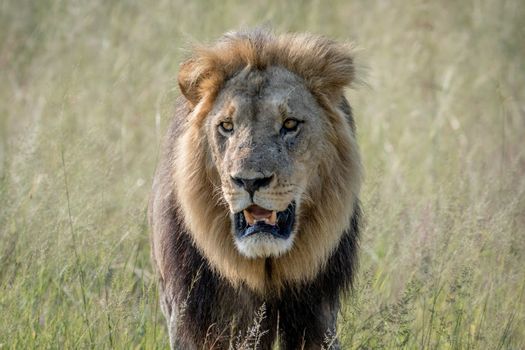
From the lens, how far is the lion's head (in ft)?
14.4

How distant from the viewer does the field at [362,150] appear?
16.7 feet

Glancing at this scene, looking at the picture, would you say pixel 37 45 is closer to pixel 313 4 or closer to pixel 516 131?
pixel 313 4

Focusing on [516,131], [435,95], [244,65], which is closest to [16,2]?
[435,95]

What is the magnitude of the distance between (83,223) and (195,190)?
1.05 metres

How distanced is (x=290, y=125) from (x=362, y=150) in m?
3.53

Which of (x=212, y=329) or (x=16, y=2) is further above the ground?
(x=16, y=2)

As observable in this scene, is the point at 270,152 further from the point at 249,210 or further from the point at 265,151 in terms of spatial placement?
the point at 249,210

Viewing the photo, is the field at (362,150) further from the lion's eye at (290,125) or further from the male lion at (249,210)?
the lion's eye at (290,125)

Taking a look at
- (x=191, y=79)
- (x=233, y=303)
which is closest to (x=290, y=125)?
(x=191, y=79)

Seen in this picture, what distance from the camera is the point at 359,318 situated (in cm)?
524

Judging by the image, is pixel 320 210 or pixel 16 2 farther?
pixel 16 2

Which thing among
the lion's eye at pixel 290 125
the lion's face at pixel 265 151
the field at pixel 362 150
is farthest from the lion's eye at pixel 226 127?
the field at pixel 362 150

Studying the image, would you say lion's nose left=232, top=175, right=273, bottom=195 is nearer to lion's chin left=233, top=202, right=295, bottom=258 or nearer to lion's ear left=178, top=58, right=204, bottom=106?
lion's chin left=233, top=202, right=295, bottom=258

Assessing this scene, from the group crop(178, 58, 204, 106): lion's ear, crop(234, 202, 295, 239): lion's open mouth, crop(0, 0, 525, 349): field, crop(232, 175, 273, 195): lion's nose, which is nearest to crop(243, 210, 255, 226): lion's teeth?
crop(234, 202, 295, 239): lion's open mouth
